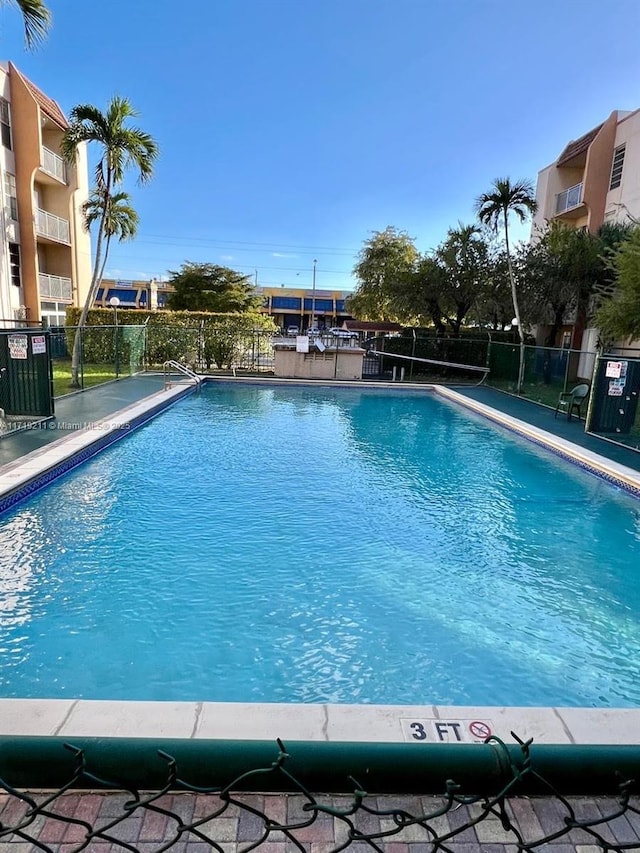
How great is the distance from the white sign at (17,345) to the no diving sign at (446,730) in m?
9.05

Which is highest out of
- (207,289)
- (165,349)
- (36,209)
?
(36,209)

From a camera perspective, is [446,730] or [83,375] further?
[83,375]

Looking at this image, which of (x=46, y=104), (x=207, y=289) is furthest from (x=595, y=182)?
(x=207, y=289)

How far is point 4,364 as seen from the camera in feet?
30.9

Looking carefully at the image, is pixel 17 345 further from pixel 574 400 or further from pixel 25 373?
pixel 574 400

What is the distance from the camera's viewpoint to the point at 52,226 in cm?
2141

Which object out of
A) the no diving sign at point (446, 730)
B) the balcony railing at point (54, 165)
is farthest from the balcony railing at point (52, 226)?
the no diving sign at point (446, 730)

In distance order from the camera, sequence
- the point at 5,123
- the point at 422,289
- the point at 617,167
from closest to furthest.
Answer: the point at 617,167 → the point at 5,123 → the point at 422,289

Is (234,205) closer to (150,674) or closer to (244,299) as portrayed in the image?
(244,299)

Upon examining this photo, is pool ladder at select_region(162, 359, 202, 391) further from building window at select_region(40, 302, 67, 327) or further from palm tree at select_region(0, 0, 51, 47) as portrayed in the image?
palm tree at select_region(0, 0, 51, 47)

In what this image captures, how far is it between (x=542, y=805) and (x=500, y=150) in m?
23.6

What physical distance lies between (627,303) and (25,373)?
1325 cm

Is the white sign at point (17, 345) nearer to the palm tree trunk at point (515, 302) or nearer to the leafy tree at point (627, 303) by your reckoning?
the leafy tree at point (627, 303)

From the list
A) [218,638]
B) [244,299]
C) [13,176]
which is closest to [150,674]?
[218,638]
